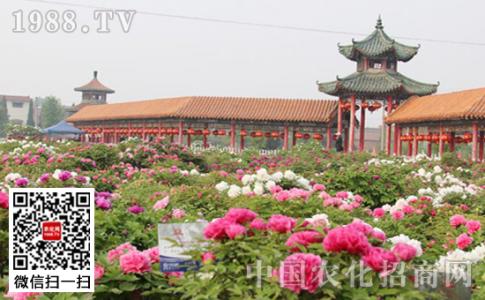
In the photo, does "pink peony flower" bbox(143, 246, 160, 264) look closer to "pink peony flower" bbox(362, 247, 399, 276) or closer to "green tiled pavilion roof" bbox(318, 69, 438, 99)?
"pink peony flower" bbox(362, 247, 399, 276)

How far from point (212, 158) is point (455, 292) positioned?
1429 centimetres

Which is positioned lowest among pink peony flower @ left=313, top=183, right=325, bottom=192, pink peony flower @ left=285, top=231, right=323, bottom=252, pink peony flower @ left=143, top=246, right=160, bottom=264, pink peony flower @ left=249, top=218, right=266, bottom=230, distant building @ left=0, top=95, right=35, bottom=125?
pink peony flower @ left=143, top=246, right=160, bottom=264

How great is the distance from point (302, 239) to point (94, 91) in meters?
62.8

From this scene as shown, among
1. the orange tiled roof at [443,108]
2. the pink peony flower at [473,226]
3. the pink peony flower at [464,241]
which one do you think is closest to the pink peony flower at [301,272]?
the pink peony flower at [464,241]

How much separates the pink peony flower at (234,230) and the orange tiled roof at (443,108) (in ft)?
60.2

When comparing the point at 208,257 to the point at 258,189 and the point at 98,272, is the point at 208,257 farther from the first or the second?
the point at 258,189

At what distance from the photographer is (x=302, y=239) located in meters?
2.79

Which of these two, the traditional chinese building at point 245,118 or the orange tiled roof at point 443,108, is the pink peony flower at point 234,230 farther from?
the traditional chinese building at point 245,118

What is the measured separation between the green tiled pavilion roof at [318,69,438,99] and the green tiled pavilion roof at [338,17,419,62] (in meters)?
1.35

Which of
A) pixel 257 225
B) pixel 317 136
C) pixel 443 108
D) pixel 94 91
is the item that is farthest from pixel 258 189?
pixel 94 91

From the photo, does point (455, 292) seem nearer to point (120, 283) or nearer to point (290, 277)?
point (290, 277)

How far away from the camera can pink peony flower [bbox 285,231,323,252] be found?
9.10ft

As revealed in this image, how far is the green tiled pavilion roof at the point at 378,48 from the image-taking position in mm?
30359

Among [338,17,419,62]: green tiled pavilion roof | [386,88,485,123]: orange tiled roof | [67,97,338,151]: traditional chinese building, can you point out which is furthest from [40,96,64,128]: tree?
[386,88,485,123]: orange tiled roof
